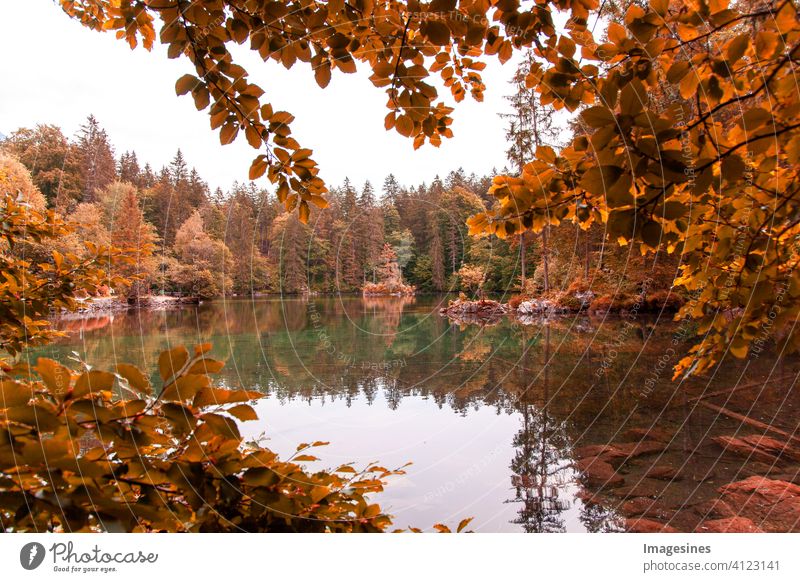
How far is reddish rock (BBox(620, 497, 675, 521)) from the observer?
116 inches

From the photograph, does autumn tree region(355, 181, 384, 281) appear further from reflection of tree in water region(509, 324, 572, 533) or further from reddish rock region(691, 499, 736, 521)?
reddish rock region(691, 499, 736, 521)

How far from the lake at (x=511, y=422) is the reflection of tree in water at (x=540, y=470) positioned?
15mm

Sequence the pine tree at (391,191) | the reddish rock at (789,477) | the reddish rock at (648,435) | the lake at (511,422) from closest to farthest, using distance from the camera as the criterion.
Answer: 1. the pine tree at (391,191)
2. the lake at (511,422)
3. the reddish rock at (789,477)
4. the reddish rock at (648,435)

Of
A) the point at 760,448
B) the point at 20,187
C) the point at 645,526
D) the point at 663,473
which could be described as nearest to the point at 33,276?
the point at 20,187

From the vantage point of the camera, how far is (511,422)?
477cm

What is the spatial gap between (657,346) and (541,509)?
7232 millimetres

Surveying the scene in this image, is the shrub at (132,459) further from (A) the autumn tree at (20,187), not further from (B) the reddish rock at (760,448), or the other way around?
(B) the reddish rock at (760,448)

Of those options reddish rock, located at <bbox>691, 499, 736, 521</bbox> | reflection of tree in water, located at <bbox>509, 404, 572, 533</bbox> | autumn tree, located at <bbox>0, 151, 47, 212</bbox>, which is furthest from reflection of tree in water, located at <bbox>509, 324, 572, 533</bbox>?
autumn tree, located at <bbox>0, 151, 47, 212</bbox>

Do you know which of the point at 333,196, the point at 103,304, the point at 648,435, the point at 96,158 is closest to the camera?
the point at 96,158

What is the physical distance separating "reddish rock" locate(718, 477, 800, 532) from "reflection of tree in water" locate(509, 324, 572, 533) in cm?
106

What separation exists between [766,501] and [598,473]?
1112 millimetres

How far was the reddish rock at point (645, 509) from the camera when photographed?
9.64ft

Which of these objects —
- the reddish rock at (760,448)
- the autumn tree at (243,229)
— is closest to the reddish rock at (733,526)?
the reddish rock at (760,448)

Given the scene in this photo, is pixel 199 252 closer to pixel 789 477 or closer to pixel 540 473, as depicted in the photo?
pixel 540 473
